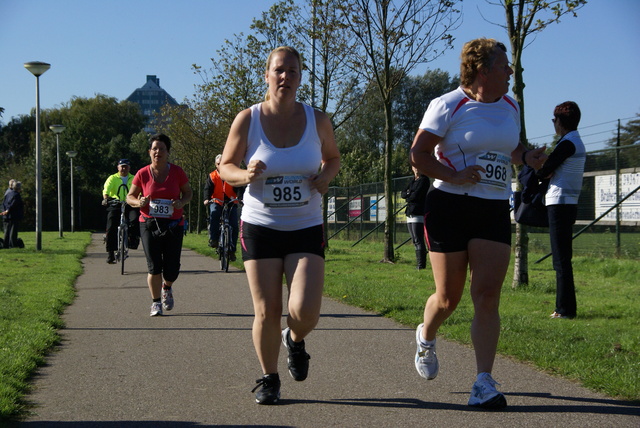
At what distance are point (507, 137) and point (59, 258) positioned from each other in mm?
16648

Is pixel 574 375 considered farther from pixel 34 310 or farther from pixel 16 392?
pixel 34 310

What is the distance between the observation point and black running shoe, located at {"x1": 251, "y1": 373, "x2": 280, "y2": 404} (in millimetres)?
4820

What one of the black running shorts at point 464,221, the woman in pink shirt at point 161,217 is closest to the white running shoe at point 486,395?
the black running shorts at point 464,221

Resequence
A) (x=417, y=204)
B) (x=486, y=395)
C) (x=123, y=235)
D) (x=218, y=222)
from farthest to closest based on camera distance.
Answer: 1. (x=218, y=222)
2. (x=123, y=235)
3. (x=417, y=204)
4. (x=486, y=395)

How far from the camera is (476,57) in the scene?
4.88 metres

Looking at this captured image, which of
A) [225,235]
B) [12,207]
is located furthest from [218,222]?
[12,207]

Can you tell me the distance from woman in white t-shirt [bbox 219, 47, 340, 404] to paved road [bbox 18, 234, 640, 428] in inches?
17.5

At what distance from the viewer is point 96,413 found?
15.4ft

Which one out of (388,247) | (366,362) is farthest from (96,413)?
(388,247)

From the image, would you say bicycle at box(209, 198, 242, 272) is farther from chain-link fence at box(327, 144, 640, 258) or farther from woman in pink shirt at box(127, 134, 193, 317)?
chain-link fence at box(327, 144, 640, 258)

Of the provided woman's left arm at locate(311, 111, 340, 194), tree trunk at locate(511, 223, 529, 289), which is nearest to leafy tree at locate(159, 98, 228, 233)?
tree trunk at locate(511, 223, 529, 289)

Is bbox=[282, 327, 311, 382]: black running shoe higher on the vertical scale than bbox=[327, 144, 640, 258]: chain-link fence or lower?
lower

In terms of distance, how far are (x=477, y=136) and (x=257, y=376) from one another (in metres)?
2.27

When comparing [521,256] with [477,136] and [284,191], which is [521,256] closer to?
[477,136]
